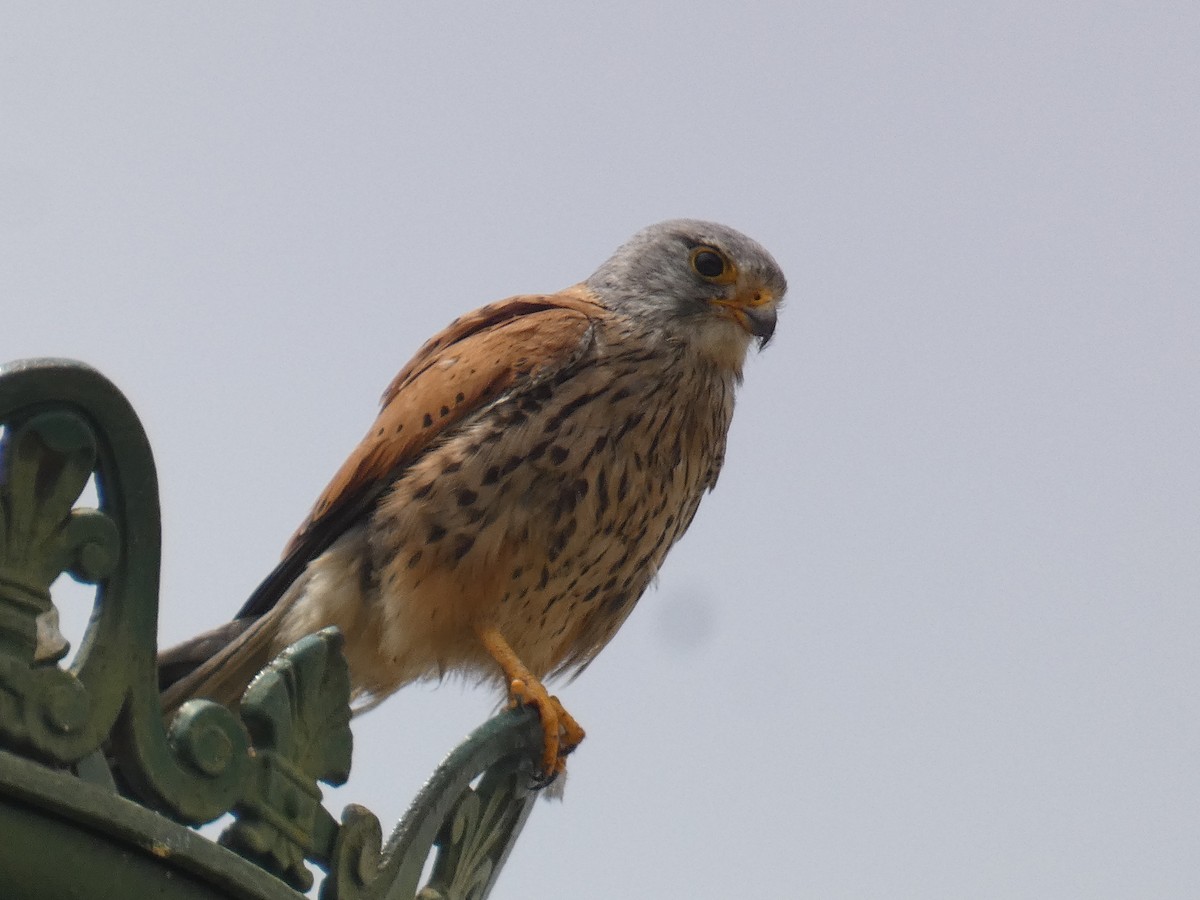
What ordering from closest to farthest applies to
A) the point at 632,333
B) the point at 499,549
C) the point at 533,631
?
1. the point at 499,549
2. the point at 533,631
3. the point at 632,333

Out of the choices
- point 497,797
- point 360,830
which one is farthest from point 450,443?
point 360,830

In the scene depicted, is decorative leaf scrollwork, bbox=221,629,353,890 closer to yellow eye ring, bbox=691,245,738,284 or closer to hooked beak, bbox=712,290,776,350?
hooked beak, bbox=712,290,776,350

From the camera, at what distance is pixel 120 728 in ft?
4.94

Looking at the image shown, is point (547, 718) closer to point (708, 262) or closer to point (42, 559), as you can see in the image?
point (42, 559)

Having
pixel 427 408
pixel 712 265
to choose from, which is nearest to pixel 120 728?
pixel 427 408

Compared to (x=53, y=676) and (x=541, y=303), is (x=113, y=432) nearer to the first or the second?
(x=53, y=676)

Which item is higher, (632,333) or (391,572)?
(632,333)

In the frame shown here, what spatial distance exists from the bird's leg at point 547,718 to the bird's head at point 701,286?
1.12 metres

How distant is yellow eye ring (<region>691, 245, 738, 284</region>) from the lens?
4.64 metres

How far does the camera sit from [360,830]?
5.51 feet

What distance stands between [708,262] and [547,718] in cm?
193

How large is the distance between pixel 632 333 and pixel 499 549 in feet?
2.72

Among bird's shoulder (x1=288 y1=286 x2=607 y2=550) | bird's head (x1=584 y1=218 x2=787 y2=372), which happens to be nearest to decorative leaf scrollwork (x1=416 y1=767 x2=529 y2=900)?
bird's shoulder (x1=288 y1=286 x2=607 y2=550)

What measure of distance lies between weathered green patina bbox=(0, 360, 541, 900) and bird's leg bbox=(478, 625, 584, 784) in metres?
1.09
